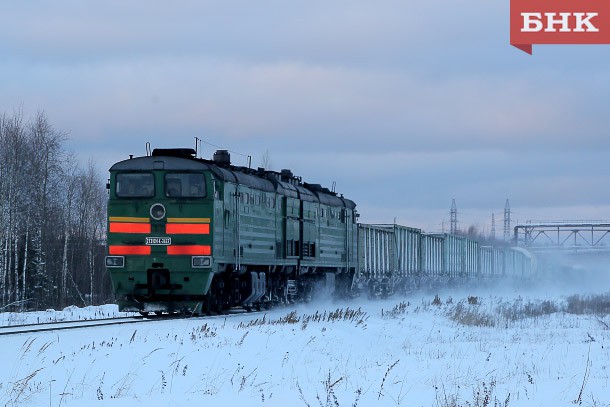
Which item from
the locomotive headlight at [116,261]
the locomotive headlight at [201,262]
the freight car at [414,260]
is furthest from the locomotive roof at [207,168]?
the freight car at [414,260]

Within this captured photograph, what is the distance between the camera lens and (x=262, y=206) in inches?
1213

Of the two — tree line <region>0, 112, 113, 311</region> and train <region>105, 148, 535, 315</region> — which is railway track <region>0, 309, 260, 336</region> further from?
tree line <region>0, 112, 113, 311</region>

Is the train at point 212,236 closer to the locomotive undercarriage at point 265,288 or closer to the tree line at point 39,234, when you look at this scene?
the locomotive undercarriage at point 265,288

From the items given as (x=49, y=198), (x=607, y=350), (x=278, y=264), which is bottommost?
(x=607, y=350)

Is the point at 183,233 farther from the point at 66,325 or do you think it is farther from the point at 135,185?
the point at 66,325

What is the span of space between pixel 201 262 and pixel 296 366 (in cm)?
863

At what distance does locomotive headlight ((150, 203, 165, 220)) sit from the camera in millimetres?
26391

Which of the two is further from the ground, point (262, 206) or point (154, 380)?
point (262, 206)

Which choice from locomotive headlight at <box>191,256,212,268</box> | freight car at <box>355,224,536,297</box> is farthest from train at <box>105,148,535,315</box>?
freight car at <box>355,224,536,297</box>

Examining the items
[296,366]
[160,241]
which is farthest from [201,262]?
[296,366]

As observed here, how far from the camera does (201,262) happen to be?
2598 cm

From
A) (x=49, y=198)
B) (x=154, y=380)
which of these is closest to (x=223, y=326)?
(x=154, y=380)

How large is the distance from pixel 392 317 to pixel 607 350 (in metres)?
9.92

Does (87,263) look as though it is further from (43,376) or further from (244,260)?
(43,376)
